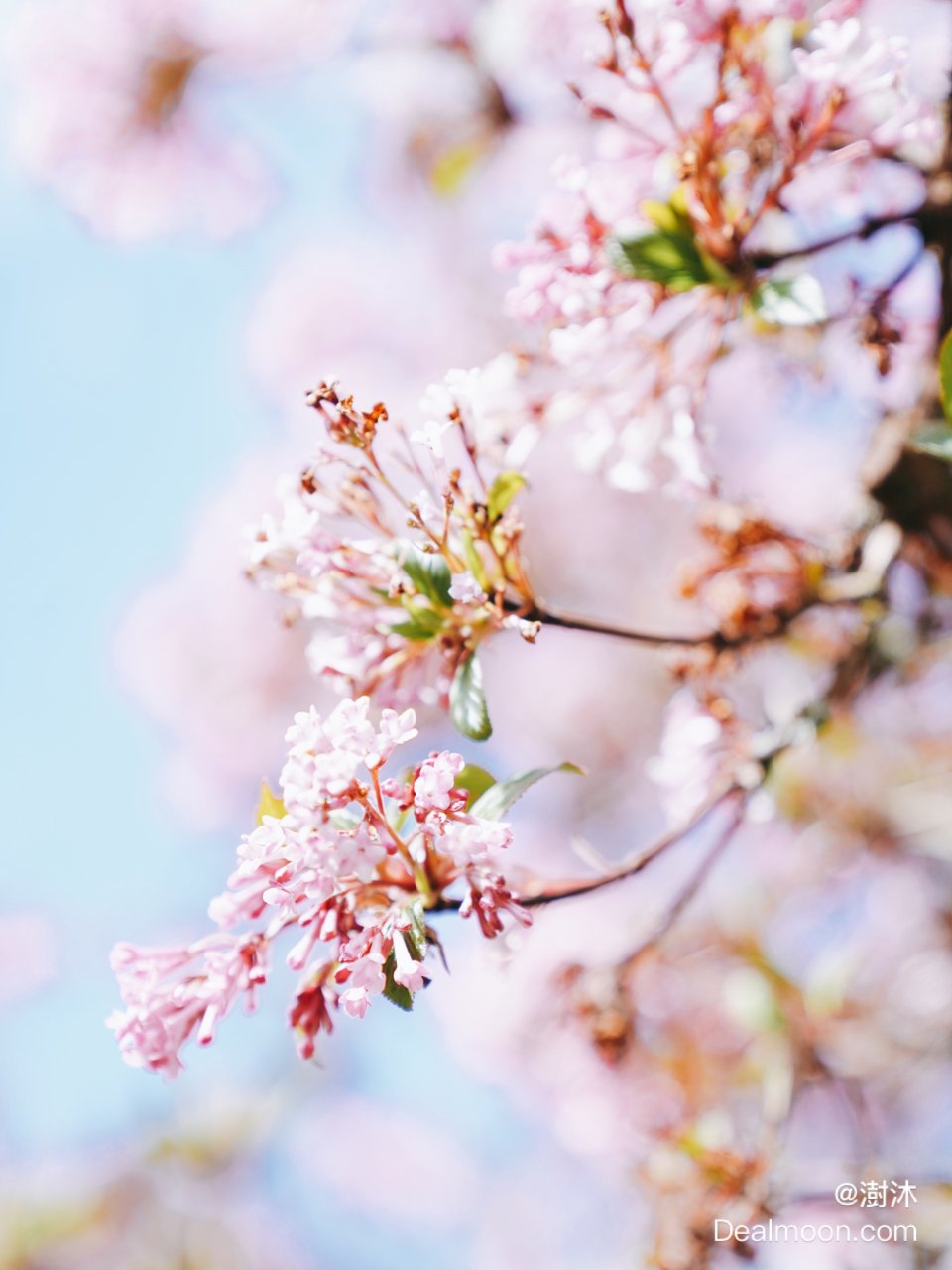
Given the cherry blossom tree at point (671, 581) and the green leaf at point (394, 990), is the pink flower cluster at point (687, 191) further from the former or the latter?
the green leaf at point (394, 990)

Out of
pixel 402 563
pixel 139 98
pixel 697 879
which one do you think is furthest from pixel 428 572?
pixel 139 98

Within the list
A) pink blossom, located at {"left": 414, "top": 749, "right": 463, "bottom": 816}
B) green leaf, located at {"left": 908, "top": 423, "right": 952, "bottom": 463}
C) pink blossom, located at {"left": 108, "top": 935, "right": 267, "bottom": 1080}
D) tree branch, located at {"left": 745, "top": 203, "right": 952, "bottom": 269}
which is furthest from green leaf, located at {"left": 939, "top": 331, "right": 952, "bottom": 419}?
pink blossom, located at {"left": 108, "top": 935, "right": 267, "bottom": 1080}

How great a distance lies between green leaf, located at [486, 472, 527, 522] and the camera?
0.61 metres

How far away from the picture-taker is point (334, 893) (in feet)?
1.63

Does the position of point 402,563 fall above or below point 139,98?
below

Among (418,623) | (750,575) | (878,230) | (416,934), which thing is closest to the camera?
(416,934)

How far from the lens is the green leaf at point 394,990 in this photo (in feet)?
1.58

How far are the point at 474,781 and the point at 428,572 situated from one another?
0.12 m

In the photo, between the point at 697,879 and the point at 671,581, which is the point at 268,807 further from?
the point at 671,581

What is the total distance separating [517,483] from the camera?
61 centimetres

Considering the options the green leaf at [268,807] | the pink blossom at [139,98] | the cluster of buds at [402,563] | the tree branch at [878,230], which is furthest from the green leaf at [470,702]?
the pink blossom at [139,98]

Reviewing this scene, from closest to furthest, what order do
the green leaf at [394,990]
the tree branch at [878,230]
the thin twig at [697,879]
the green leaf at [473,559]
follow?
the green leaf at [394,990] → the green leaf at [473,559] → the tree branch at [878,230] → the thin twig at [697,879]

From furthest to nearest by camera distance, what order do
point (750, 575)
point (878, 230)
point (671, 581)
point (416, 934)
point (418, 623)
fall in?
point (671, 581) < point (750, 575) < point (878, 230) < point (418, 623) < point (416, 934)

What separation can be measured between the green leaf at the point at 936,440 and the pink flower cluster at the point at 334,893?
350 mm
